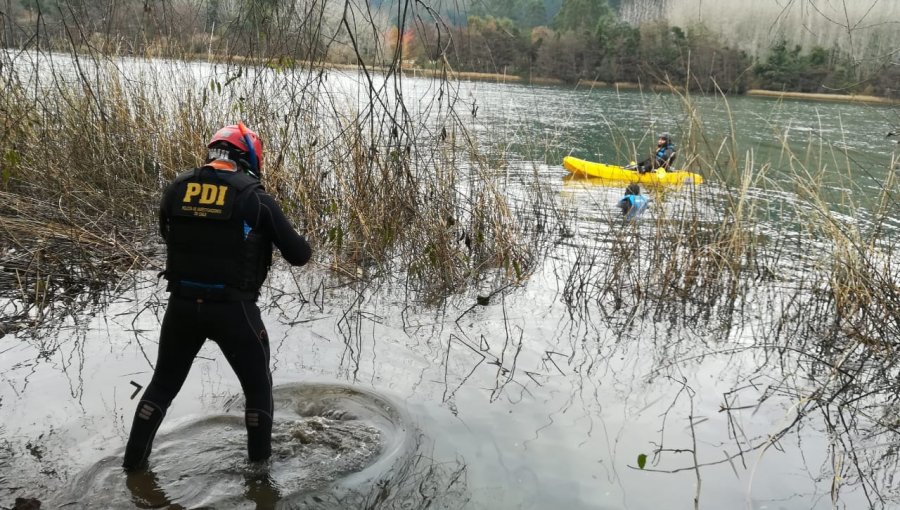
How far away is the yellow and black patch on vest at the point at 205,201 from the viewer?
306 centimetres

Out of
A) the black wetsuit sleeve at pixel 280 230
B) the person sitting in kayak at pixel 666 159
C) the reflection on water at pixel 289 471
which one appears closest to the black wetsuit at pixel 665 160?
the person sitting in kayak at pixel 666 159

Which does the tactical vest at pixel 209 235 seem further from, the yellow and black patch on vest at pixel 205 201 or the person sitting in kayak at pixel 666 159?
the person sitting in kayak at pixel 666 159

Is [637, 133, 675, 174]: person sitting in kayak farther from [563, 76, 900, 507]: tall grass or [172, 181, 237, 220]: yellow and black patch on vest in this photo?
[172, 181, 237, 220]: yellow and black patch on vest

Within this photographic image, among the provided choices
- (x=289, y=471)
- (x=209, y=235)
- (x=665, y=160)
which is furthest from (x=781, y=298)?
(x=209, y=235)

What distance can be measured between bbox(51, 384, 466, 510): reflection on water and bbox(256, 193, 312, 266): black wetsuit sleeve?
3.47ft

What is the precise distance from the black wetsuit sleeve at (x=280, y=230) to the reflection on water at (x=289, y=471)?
1058mm

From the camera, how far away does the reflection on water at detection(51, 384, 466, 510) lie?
3.19 metres

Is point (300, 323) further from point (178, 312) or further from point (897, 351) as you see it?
point (897, 351)

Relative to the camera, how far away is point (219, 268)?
10.2ft

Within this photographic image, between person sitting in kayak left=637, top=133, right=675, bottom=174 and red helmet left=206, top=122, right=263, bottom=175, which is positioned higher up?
red helmet left=206, top=122, right=263, bottom=175

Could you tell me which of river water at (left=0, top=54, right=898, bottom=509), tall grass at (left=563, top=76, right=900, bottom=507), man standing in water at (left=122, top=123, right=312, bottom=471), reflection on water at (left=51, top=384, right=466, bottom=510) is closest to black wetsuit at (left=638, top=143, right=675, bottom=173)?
tall grass at (left=563, top=76, right=900, bottom=507)

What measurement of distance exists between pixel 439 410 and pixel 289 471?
3.73 ft

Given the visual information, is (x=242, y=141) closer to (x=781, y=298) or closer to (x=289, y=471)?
(x=289, y=471)

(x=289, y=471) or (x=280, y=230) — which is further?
(x=289, y=471)
